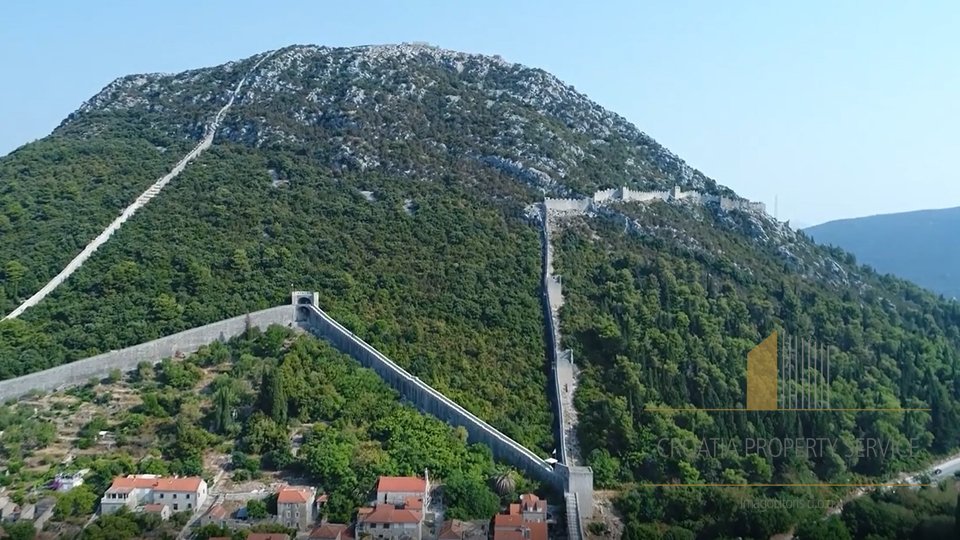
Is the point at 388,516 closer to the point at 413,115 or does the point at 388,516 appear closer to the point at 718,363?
the point at 718,363

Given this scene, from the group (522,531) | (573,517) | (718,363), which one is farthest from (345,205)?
(522,531)

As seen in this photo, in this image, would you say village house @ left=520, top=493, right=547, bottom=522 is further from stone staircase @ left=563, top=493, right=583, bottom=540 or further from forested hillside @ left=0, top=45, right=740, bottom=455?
forested hillside @ left=0, top=45, right=740, bottom=455

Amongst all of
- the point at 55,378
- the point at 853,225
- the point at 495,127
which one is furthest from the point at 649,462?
the point at 853,225

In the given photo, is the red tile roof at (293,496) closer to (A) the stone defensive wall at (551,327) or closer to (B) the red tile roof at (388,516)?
(B) the red tile roof at (388,516)

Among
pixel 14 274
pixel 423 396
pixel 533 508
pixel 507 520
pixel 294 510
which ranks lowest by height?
pixel 507 520

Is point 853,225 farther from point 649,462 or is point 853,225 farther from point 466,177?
point 649,462
